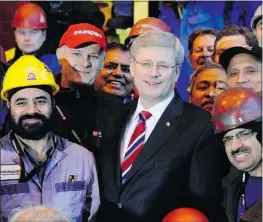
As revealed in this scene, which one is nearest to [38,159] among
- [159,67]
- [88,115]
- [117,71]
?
[88,115]

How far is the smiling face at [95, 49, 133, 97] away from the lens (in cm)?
274

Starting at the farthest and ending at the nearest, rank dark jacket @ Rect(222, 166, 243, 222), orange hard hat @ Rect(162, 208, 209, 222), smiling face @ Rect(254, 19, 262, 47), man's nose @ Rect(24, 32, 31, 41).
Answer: man's nose @ Rect(24, 32, 31, 41) → smiling face @ Rect(254, 19, 262, 47) → dark jacket @ Rect(222, 166, 243, 222) → orange hard hat @ Rect(162, 208, 209, 222)

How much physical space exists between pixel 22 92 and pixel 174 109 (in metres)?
0.58

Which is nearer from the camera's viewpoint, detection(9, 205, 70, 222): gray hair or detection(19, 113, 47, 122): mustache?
detection(9, 205, 70, 222): gray hair

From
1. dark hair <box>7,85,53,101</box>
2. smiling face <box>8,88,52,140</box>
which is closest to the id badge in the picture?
smiling face <box>8,88,52,140</box>

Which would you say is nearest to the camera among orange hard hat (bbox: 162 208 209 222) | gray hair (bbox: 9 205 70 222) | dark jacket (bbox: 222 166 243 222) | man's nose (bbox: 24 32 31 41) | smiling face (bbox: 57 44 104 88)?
gray hair (bbox: 9 205 70 222)

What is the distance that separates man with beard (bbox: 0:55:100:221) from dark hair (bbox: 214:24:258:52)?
68 cm

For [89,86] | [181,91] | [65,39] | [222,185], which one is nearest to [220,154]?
[222,185]

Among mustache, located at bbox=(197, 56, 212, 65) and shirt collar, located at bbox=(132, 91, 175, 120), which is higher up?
mustache, located at bbox=(197, 56, 212, 65)

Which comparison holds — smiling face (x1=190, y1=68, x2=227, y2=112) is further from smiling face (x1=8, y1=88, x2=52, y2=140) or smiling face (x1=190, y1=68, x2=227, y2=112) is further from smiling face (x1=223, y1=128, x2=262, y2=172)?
smiling face (x1=8, y1=88, x2=52, y2=140)

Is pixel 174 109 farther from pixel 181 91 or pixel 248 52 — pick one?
pixel 248 52

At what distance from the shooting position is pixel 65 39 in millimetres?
2781

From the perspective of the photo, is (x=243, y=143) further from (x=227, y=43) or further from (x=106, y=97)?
(x=106, y=97)

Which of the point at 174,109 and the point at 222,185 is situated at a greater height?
the point at 174,109
